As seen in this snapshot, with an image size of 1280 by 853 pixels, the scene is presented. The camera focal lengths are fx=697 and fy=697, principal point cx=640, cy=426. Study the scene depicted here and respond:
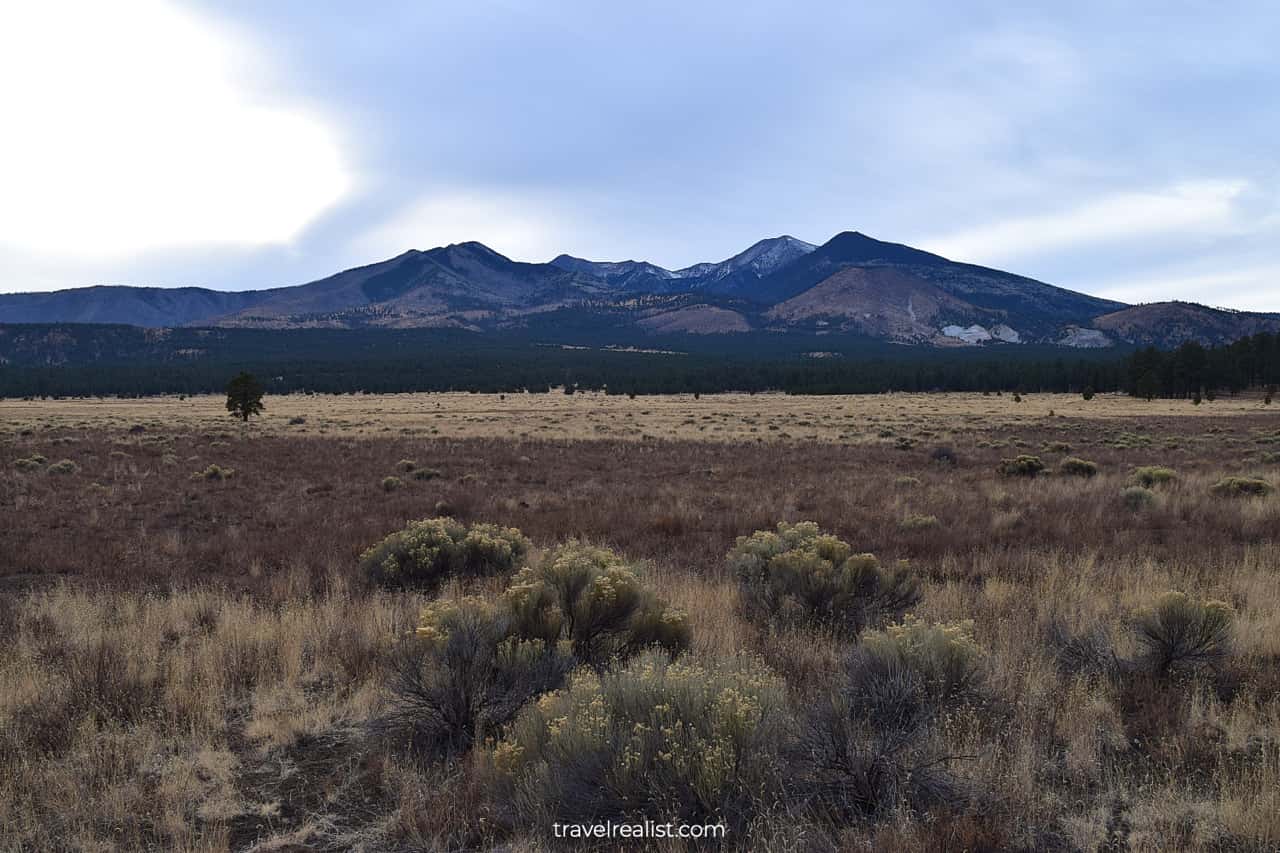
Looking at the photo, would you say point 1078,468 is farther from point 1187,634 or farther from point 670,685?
point 670,685

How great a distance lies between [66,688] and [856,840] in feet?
18.4

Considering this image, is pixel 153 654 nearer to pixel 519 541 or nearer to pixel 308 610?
pixel 308 610

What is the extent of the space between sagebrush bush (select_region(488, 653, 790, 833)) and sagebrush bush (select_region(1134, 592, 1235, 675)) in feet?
11.3

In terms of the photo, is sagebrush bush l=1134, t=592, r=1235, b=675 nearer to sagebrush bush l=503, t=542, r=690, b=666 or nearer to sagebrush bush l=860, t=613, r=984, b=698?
sagebrush bush l=860, t=613, r=984, b=698

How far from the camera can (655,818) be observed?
3.41m

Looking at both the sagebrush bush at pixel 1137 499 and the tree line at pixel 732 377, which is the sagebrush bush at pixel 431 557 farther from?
the tree line at pixel 732 377

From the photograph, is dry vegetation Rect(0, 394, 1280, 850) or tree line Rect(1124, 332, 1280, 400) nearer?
dry vegetation Rect(0, 394, 1280, 850)

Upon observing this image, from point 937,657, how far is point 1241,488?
48.6 ft

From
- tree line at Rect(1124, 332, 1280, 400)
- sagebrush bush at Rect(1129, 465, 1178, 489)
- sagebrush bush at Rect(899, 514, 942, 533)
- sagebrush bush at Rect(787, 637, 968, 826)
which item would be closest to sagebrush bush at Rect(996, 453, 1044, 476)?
sagebrush bush at Rect(1129, 465, 1178, 489)

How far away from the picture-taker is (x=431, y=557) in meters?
8.90

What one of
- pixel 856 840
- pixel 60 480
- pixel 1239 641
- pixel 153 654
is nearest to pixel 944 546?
pixel 1239 641

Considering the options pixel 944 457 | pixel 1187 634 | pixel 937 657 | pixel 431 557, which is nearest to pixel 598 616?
pixel 937 657

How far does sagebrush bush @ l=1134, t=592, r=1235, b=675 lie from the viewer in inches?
206

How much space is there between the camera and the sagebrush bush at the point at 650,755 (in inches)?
135
